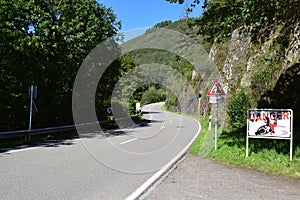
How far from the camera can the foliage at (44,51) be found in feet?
53.8

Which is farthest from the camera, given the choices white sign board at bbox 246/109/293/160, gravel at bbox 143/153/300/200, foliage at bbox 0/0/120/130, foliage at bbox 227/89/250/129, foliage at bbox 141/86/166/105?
foliage at bbox 141/86/166/105

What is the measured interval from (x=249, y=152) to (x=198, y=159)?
6.24ft

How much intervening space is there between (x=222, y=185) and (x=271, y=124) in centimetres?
401

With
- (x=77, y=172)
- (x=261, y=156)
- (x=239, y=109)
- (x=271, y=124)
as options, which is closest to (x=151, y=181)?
(x=77, y=172)

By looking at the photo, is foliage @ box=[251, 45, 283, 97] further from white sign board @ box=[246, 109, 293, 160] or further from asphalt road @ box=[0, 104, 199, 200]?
asphalt road @ box=[0, 104, 199, 200]

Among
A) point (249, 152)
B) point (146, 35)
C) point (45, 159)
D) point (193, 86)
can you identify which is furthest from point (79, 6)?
point (193, 86)

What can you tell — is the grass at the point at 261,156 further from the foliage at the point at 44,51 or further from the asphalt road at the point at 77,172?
the foliage at the point at 44,51

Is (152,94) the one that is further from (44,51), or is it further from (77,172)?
(77,172)

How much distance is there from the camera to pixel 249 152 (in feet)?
33.6

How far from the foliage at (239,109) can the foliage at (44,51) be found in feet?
35.6

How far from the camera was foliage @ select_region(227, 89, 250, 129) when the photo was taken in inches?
798

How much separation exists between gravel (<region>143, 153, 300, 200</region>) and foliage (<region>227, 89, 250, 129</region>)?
12376 millimetres

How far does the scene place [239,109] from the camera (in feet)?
67.3

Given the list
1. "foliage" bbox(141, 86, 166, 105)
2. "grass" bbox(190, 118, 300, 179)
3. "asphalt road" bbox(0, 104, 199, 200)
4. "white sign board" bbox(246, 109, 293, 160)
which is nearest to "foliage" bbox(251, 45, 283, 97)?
"grass" bbox(190, 118, 300, 179)
